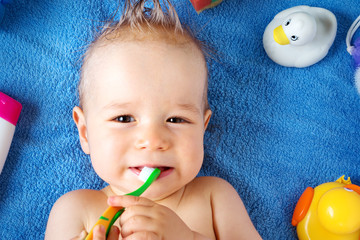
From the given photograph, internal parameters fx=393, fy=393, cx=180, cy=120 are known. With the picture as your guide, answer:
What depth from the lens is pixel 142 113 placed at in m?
0.88

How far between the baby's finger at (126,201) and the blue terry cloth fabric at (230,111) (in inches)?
17.9

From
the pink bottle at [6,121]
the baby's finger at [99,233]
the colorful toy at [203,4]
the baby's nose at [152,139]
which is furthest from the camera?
the colorful toy at [203,4]

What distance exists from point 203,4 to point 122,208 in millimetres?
758

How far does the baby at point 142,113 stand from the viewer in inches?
34.5

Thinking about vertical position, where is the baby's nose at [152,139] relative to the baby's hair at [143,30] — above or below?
below

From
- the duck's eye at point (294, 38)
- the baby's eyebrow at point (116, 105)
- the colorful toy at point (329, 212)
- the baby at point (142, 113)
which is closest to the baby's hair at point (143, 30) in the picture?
the baby at point (142, 113)

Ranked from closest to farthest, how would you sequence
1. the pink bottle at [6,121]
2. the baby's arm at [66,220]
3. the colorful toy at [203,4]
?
the baby's arm at [66,220] < the pink bottle at [6,121] < the colorful toy at [203,4]

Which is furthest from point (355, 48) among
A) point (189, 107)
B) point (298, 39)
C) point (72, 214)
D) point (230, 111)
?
point (72, 214)

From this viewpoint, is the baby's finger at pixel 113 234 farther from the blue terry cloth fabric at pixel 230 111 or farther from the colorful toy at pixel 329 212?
the colorful toy at pixel 329 212

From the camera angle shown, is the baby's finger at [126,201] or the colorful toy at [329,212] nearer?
the baby's finger at [126,201]

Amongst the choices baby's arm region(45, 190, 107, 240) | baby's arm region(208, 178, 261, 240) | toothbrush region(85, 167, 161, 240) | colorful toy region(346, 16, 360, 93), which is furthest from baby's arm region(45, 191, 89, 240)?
colorful toy region(346, 16, 360, 93)

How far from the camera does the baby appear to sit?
2.87ft

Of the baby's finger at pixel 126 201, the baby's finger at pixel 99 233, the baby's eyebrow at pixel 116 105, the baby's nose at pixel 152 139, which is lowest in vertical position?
the baby's finger at pixel 99 233

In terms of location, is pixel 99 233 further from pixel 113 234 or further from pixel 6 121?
pixel 6 121
